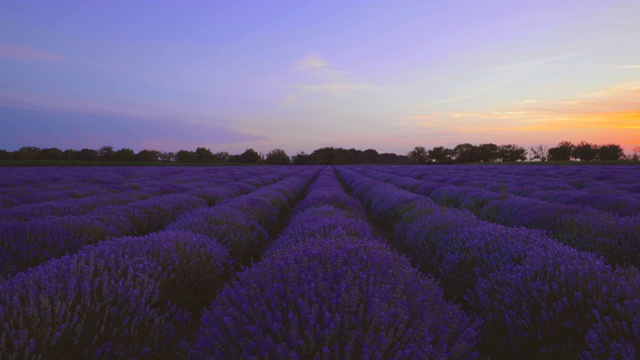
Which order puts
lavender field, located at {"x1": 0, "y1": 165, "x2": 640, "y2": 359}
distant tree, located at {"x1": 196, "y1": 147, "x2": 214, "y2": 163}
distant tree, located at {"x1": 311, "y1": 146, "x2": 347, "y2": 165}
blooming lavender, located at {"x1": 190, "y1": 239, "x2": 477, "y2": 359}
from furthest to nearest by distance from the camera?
distant tree, located at {"x1": 311, "y1": 146, "x2": 347, "y2": 165}, distant tree, located at {"x1": 196, "y1": 147, "x2": 214, "y2": 163}, lavender field, located at {"x1": 0, "y1": 165, "x2": 640, "y2": 359}, blooming lavender, located at {"x1": 190, "y1": 239, "x2": 477, "y2": 359}

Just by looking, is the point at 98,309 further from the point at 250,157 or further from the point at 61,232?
the point at 250,157

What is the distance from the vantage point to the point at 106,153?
67.5 meters

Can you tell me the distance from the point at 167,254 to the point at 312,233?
149cm

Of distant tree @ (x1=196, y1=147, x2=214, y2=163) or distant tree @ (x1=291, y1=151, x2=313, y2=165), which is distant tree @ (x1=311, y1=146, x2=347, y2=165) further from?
distant tree @ (x1=196, y1=147, x2=214, y2=163)

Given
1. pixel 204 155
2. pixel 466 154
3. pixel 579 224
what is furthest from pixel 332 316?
pixel 466 154

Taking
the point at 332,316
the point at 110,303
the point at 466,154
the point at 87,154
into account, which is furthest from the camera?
the point at 466,154

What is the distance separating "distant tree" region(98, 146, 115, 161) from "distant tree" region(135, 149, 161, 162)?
4.29 metres

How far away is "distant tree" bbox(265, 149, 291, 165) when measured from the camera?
86875 mm

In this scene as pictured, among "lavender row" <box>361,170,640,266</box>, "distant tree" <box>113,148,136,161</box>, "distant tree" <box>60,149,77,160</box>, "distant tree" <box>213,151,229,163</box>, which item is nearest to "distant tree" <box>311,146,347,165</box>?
"distant tree" <box>213,151,229,163</box>

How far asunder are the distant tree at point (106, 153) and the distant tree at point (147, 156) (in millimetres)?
4288

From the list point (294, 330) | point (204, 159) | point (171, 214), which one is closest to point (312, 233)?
point (294, 330)

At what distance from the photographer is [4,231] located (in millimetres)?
4145

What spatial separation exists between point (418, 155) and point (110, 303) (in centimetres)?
9319

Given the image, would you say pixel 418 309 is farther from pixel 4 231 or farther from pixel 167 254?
pixel 4 231
